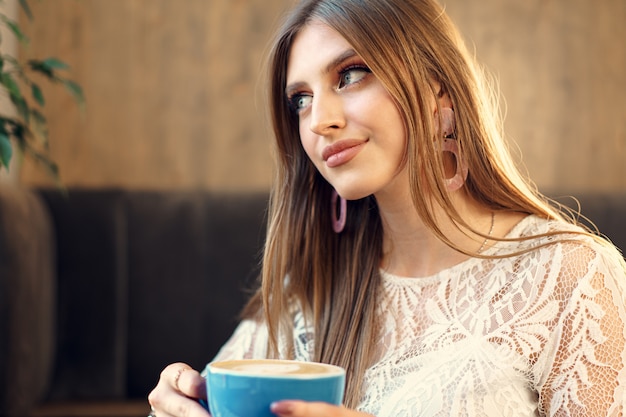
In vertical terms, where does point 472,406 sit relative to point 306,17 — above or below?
below

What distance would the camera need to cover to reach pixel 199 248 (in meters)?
2.11

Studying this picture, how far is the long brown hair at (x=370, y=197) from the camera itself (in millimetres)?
1131

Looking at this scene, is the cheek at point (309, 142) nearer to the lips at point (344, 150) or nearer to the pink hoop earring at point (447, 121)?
the lips at point (344, 150)

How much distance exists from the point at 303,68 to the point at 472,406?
1.76ft

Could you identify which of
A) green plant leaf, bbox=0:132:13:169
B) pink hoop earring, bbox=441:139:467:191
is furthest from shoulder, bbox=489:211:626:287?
green plant leaf, bbox=0:132:13:169

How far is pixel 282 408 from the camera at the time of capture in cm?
62

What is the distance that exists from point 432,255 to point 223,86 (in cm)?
133

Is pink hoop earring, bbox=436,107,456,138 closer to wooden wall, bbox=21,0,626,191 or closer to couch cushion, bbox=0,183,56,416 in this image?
couch cushion, bbox=0,183,56,416

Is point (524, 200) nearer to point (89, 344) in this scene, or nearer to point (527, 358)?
point (527, 358)

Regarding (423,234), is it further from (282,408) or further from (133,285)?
(133,285)

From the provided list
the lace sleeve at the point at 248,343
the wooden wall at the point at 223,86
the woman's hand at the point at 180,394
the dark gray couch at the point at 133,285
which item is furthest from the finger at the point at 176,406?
the wooden wall at the point at 223,86

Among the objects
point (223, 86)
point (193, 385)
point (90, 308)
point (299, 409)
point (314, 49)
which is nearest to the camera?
point (299, 409)

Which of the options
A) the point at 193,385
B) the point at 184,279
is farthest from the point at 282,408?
the point at 184,279

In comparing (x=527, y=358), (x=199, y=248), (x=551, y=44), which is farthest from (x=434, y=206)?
(x=551, y=44)
